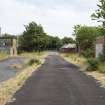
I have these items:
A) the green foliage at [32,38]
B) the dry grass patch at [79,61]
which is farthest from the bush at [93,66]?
the green foliage at [32,38]

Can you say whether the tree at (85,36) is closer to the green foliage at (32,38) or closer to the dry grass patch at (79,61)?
the dry grass patch at (79,61)

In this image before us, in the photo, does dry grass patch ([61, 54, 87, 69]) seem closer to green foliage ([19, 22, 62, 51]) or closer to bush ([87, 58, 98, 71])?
bush ([87, 58, 98, 71])

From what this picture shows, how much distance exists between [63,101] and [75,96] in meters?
1.59

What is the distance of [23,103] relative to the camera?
15.2m

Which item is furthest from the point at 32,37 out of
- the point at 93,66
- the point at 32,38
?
the point at 93,66

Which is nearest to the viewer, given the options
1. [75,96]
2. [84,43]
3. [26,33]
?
[75,96]

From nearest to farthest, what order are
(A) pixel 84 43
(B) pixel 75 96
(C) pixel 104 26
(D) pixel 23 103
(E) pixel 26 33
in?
(D) pixel 23 103 → (B) pixel 75 96 → (C) pixel 104 26 → (A) pixel 84 43 → (E) pixel 26 33

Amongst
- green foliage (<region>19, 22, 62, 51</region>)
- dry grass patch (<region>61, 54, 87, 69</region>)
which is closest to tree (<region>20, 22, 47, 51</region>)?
green foliage (<region>19, 22, 62, 51</region>)

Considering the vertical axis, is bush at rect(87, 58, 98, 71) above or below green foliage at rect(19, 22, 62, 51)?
below

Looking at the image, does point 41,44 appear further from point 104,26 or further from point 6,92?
point 6,92

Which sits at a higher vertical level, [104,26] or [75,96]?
[104,26]

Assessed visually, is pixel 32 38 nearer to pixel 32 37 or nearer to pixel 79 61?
pixel 32 37

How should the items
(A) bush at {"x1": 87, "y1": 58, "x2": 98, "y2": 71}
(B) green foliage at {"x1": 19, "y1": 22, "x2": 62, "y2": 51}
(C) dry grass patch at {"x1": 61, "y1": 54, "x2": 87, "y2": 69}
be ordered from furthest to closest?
(B) green foliage at {"x1": 19, "y1": 22, "x2": 62, "y2": 51} < (C) dry grass patch at {"x1": 61, "y1": 54, "x2": 87, "y2": 69} < (A) bush at {"x1": 87, "y1": 58, "x2": 98, "y2": 71}

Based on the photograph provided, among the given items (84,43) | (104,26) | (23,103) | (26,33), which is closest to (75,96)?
(23,103)
